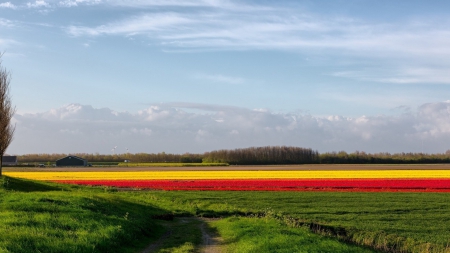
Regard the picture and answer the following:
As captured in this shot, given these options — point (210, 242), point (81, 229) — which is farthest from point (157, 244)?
point (81, 229)

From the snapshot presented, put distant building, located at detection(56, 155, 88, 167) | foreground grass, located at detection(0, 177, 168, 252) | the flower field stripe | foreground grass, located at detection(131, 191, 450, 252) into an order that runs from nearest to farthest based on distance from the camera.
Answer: foreground grass, located at detection(0, 177, 168, 252), foreground grass, located at detection(131, 191, 450, 252), the flower field stripe, distant building, located at detection(56, 155, 88, 167)

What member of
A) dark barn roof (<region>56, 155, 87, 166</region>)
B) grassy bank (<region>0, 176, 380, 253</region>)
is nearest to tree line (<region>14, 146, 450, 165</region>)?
dark barn roof (<region>56, 155, 87, 166</region>)

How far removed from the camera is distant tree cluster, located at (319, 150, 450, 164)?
468 feet

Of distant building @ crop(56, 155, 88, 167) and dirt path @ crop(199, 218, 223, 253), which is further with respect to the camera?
distant building @ crop(56, 155, 88, 167)

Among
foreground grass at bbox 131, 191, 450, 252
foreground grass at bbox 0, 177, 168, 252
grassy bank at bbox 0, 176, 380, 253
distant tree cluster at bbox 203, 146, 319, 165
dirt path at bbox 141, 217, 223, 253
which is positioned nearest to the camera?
foreground grass at bbox 0, 177, 168, 252

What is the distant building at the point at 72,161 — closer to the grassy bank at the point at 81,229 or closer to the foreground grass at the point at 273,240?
the grassy bank at the point at 81,229

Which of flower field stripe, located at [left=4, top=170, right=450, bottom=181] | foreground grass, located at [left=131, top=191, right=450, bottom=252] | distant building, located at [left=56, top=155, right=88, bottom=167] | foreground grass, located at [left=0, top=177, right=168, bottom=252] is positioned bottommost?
foreground grass, located at [left=131, top=191, right=450, bottom=252]

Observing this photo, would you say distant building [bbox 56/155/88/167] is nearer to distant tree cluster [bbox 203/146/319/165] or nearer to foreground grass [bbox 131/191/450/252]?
distant tree cluster [bbox 203/146/319/165]

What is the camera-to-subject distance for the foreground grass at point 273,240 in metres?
17.8

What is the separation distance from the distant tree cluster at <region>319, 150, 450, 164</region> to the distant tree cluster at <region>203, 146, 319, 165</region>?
4.99 metres

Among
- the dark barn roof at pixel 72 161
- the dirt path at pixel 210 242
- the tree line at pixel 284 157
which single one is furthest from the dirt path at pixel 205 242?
the tree line at pixel 284 157

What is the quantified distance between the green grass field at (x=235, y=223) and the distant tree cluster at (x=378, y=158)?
342ft

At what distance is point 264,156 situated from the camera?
155m

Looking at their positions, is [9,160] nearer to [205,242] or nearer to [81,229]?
[81,229]
